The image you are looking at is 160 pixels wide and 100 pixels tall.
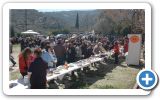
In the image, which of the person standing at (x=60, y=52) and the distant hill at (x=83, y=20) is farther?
the person standing at (x=60, y=52)

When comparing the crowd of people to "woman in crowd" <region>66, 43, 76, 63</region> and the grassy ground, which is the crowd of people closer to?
"woman in crowd" <region>66, 43, 76, 63</region>

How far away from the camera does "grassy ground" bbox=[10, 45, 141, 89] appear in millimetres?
12463

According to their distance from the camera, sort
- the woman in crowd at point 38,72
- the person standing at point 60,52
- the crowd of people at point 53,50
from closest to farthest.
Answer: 1. the woman in crowd at point 38,72
2. the crowd of people at point 53,50
3. the person standing at point 60,52

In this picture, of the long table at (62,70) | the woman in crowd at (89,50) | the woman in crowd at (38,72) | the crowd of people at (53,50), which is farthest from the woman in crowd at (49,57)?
the woman in crowd at (89,50)

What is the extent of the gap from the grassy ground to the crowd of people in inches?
6.4

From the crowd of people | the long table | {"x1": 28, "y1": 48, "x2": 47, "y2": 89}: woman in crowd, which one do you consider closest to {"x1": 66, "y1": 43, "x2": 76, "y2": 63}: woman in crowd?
the crowd of people

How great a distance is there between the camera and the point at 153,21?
40.1 ft

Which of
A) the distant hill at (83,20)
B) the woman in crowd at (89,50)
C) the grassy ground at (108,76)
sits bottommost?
the grassy ground at (108,76)

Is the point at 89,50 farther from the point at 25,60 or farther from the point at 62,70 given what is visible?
the point at 25,60

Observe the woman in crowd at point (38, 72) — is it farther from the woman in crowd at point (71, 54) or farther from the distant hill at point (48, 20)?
the woman in crowd at point (71, 54)

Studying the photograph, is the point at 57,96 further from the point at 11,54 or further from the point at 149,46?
the point at 149,46

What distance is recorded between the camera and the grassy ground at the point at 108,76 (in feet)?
40.9
